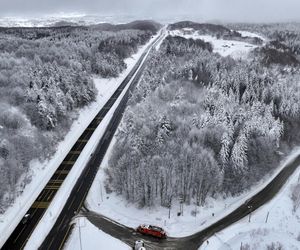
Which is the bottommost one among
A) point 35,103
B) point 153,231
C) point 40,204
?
point 153,231

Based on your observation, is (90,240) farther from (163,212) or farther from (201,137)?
(201,137)

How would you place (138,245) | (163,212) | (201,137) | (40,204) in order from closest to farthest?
(138,245) < (163,212) < (40,204) < (201,137)

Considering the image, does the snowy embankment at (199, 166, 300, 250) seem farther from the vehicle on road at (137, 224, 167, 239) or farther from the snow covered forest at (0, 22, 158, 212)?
the snow covered forest at (0, 22, 158, 212)

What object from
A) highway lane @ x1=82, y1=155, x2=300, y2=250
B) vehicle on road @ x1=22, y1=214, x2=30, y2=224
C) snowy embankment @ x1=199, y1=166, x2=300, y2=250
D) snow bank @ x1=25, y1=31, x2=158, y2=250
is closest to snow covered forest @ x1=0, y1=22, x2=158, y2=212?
vehicle on road @ x1=22, y1=214, x2=30, y2=224

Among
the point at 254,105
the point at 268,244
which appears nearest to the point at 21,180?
the point at 268,244

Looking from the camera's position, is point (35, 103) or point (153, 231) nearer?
point (153, 231)

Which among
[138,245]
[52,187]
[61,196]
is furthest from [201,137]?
[52,187]
